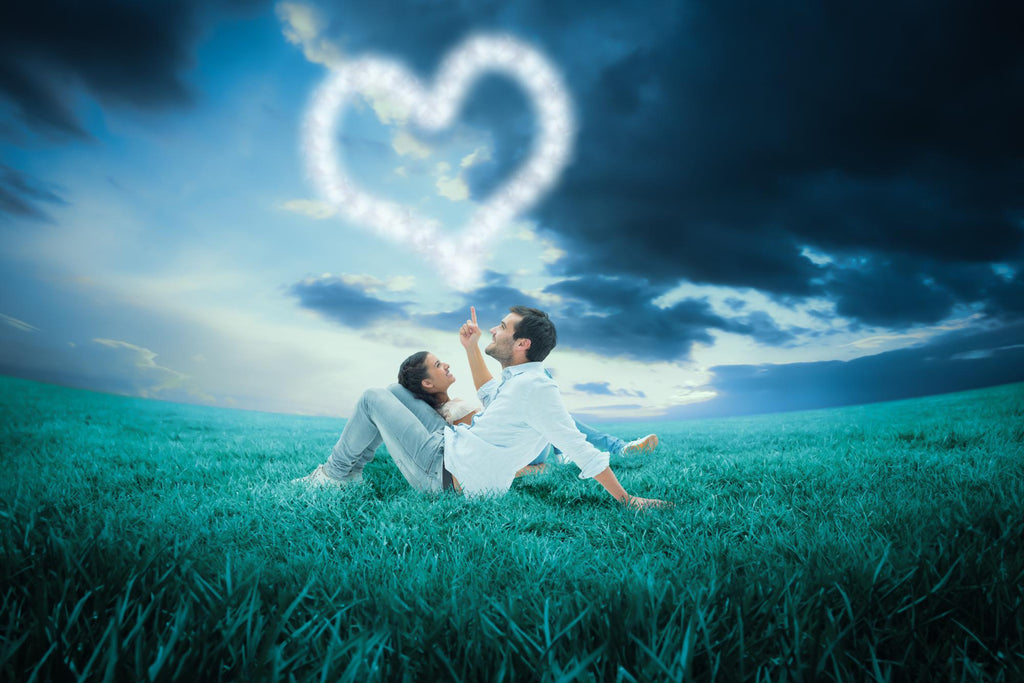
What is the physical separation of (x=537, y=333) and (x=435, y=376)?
1331mm

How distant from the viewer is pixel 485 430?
3619 mm

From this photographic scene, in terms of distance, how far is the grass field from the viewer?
119 centimetres

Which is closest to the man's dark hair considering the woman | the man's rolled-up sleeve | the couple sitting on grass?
the couple sitting on grass

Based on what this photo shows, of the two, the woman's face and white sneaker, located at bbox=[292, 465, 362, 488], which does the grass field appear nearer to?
white sneaker, located at bbox=[292, 465, 362, 488]

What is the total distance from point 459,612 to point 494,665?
27 centimetres

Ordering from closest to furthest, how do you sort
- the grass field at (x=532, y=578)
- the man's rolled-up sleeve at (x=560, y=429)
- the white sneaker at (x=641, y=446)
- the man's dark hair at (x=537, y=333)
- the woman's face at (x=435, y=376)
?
the grass field at (x=532, y=578), the man's rolled-up sleeve at (x=560, y=429), the man's dark hair at (x=537, y=333), the woman's face at (x=435, y=376), the white sneaker at (x=641, y=446)

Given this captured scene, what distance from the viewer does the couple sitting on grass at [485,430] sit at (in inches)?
130

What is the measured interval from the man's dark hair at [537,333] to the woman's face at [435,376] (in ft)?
3.86

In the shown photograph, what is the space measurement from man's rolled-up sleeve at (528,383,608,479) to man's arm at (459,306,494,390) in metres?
1.31

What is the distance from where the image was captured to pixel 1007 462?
3680 millimetres

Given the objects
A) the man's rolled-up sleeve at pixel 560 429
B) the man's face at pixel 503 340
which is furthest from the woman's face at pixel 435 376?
the man's rolled-up sleeve at pixel 560 429

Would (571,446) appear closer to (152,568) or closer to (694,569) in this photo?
(694,569)

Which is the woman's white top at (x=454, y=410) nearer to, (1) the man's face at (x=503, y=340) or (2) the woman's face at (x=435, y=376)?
(2) the woman's face at (x=435, y=376)

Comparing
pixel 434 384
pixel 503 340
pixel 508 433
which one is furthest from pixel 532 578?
pixel 434 384
